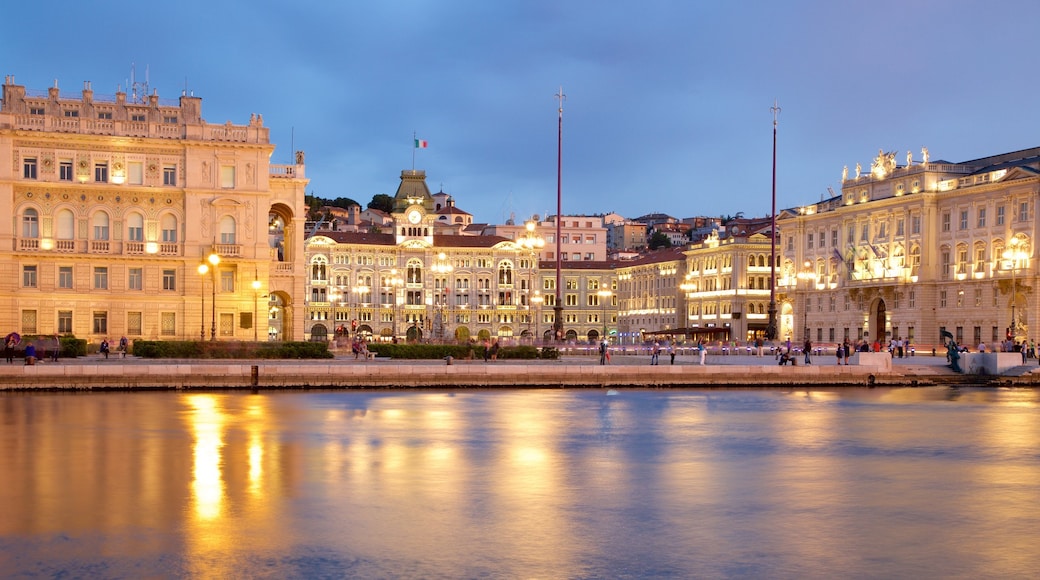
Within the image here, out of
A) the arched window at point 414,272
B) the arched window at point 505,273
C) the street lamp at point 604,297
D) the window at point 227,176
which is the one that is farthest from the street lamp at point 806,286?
the window at point 227,176

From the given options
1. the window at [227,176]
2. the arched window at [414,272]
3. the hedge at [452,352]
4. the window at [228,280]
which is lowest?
the hedge at [452,352]

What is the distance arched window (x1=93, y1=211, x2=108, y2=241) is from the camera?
219 feet

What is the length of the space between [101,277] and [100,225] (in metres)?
2.99

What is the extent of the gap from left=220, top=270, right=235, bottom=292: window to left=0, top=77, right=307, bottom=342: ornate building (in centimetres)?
6

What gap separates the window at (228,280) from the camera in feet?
224

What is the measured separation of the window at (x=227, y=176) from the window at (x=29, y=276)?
11520 millimetres

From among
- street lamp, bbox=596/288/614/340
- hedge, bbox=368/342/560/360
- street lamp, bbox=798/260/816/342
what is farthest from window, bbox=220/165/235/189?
street lamp, bbox=596/288/614/340

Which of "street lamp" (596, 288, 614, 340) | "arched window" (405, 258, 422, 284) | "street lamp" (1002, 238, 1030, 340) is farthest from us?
"street lamp" (596, 288, 614, 340)

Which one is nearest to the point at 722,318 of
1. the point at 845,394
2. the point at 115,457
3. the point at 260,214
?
the point at 260,214

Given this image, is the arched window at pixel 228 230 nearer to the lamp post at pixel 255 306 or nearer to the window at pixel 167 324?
the lamp post at pixel 255 306

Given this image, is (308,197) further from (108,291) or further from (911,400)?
(911,400)

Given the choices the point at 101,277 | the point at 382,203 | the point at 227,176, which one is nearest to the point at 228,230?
the point at 227,176

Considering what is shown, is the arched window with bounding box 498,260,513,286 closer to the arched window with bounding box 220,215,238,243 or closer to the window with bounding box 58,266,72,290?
the arched window with bounding box 220,215,238,243

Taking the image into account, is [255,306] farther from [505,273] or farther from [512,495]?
[505,273]
